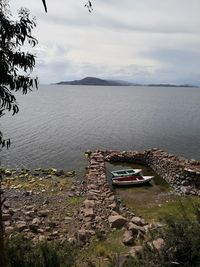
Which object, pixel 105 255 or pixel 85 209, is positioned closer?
pixel 105 255

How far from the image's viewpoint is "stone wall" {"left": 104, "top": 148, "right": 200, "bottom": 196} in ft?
93.9

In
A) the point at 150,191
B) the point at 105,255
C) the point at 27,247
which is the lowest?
the point at 150,191

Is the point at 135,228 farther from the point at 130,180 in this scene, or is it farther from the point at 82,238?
the point at 130,180

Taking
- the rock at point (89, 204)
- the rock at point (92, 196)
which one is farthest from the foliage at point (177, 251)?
the rock at point (92, 196)

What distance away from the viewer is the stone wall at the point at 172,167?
93.9ft

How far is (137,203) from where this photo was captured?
25.5 m

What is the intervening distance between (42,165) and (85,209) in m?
17.8

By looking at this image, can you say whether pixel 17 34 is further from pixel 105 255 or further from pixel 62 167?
pixel 62 167

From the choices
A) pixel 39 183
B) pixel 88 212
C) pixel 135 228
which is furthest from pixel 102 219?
pixel 39 183

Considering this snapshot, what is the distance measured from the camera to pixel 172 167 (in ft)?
105

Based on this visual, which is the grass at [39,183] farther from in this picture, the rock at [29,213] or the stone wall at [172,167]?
the stone wall at [172,167]

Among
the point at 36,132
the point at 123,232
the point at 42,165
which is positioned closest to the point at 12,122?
the point at 36,132

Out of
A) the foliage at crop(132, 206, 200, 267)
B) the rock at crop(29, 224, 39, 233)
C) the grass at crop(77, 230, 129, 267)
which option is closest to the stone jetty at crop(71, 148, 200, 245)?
the grass at crop(77, 230, 129, 267)

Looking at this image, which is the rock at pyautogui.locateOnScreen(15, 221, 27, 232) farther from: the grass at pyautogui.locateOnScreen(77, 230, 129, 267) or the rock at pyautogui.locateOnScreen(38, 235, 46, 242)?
the grass at pyautogui.locateOnScreen(77, 230, 129, 267)
